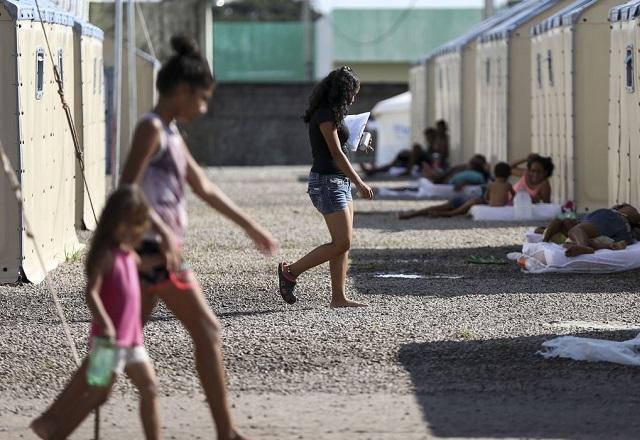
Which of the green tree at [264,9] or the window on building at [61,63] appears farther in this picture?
the green tree at [264,9]

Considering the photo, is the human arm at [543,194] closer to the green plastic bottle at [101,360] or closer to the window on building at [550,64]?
the window on building at [550,64]

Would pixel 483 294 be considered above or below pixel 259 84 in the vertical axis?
below

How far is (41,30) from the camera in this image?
1210cm

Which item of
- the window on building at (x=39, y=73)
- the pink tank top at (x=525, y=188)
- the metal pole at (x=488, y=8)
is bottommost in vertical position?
the pink tank top at (x=525, y=188)

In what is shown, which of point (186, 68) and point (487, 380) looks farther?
point (487, 380)

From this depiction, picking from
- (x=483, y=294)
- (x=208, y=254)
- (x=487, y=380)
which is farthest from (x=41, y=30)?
(x=487, y=380)

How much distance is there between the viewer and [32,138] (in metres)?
11.5

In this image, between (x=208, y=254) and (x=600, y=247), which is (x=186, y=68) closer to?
(x=600, y=247)

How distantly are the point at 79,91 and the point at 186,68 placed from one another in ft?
32.8

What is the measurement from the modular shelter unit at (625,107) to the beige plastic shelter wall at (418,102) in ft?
58.3

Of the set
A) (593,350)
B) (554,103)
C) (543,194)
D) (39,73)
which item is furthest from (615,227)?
(554,103)

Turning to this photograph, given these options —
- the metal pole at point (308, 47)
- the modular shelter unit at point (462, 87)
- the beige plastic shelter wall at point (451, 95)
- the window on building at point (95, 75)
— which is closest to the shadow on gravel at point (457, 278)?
the window on building at point (95, 75)

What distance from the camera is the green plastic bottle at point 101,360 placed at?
5.30m

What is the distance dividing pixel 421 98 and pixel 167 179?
2721cm
